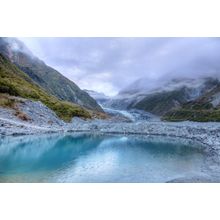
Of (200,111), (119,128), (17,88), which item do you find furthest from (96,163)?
(17,88)

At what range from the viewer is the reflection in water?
998cm

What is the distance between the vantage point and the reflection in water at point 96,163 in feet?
32.7

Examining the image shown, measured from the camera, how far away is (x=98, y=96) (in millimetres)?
13219

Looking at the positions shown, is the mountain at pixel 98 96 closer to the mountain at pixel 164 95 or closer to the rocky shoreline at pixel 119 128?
the mountain at pixel 164 95

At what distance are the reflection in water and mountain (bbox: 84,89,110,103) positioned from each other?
2175mm

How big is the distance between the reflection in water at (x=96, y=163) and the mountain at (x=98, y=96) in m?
2.17

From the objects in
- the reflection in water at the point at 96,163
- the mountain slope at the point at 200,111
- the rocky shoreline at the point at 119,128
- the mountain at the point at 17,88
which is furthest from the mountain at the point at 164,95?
the mountain at the point at 17,88

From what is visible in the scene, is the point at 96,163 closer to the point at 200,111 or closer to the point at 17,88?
the point at 200,111
